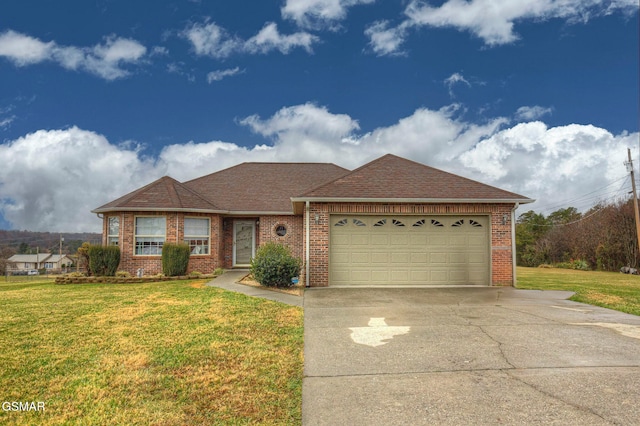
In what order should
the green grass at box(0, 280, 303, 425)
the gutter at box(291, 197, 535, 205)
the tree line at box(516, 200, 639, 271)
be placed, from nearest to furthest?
1. the green grass at box(0, 280, 303, 425)
2. the gutter at box(291, 197, 535, 205)
3. the tree line at box(516, 200, 639, 271)

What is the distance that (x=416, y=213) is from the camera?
12.1m

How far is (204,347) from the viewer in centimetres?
557

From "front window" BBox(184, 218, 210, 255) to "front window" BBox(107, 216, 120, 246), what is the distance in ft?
8.70

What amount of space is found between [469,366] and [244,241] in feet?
46.4

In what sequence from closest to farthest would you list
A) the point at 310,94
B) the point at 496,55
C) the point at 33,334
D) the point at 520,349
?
1. the point at 520,349
2. the point at 33,334
3. the point at 496,55
4. the point at 310,94

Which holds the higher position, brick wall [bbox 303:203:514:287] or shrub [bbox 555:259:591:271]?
brick wall [bbox 303:203:514:287]

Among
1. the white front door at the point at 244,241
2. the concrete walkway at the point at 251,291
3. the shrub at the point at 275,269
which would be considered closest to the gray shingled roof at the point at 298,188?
the white front door at the point at 244,241

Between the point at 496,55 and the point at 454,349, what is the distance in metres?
14.9

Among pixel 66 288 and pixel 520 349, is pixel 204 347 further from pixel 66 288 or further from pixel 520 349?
pixel 66 288

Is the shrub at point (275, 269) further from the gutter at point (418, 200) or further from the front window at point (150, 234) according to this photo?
the front window at point (150, 234)

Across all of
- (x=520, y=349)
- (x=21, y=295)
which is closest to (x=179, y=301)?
(x=21, y=295)

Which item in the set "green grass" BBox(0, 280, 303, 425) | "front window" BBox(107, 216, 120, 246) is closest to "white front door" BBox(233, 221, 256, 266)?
"front window" BBox(107, 216, 120, 246)

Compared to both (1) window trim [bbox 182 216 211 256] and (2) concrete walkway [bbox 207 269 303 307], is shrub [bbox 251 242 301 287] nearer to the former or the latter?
(2) concrete walkway [bbox 207 269 303 307]

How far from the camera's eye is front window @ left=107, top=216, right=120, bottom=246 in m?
15.3
